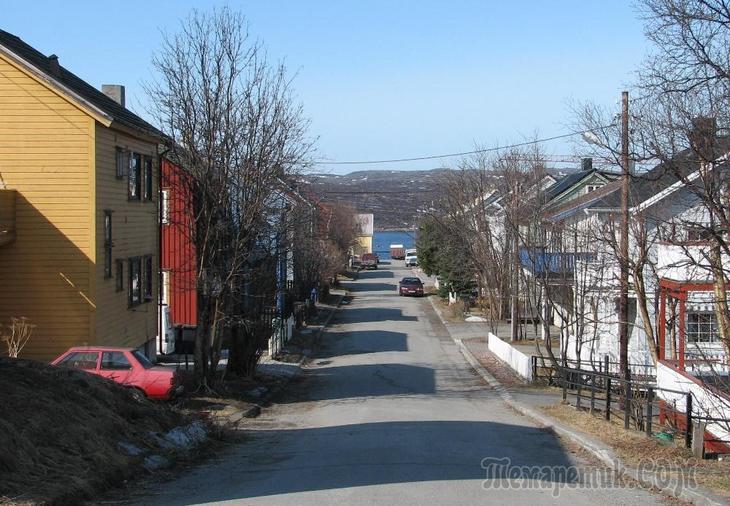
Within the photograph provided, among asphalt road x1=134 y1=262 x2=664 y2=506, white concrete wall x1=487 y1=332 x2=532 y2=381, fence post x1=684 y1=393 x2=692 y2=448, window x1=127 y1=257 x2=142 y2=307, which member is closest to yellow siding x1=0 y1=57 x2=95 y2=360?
window x1=127 y1=257 x2=142 y2=307

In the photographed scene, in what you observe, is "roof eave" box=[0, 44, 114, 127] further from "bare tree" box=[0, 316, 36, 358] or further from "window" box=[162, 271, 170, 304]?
"window" box=[162, 271, 170, 304]

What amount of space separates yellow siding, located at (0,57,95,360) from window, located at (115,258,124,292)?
219cm

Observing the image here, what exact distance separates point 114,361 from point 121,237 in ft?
17.4

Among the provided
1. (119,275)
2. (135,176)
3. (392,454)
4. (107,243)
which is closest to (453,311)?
(135,176)

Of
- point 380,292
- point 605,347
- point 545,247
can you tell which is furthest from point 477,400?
point 380,292

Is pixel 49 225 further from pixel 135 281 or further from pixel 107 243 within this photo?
pixel 135 281

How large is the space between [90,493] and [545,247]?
1904 cm

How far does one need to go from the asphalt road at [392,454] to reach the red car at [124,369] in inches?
87.2

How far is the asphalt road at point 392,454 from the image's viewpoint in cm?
968

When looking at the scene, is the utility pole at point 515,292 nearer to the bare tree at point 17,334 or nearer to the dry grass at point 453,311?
the dry grass at point 453,311

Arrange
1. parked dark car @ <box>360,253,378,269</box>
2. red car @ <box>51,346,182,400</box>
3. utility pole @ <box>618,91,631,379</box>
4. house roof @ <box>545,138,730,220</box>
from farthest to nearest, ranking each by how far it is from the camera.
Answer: parked dark car @ <box>360,253,378,269</box>
red car @ <box>51,346,182,400</box>
utility pole @ <box>618,91,631,379</box>
house roof @ <box>545,138,730,220</box>

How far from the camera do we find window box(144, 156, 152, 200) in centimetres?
2484

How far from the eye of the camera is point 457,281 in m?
56.2

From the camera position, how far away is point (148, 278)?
26000mm
